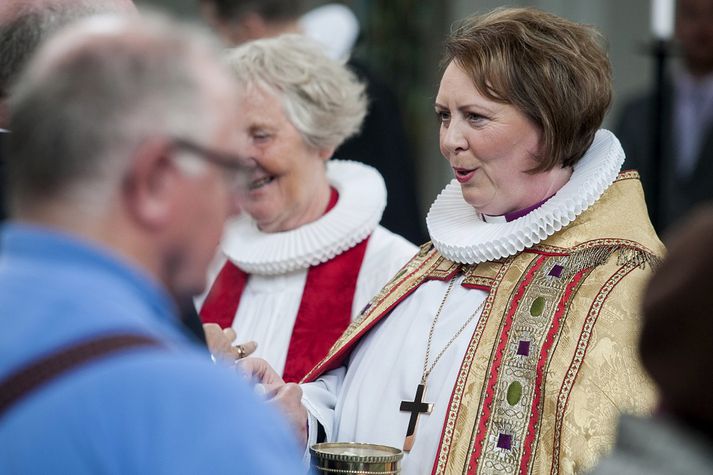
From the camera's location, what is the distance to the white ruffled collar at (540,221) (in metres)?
3.32

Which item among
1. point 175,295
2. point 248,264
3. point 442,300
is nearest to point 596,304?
point 442,300

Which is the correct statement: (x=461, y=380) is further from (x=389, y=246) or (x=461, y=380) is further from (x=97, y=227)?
(x=97, y=227)

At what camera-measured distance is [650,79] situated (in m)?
7.64

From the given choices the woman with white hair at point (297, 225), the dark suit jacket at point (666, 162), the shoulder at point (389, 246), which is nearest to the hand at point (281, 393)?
the woman with white hair at point (297, 225)

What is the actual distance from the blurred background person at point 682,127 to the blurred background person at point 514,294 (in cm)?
227

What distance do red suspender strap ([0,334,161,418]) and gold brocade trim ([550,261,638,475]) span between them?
1.77m

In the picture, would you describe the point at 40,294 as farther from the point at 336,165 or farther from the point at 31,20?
the point at 336,165

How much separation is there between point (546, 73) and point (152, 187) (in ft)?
6.40

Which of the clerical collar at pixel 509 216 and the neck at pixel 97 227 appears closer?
the neck at pixel 97 227

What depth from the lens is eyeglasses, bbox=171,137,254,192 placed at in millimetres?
1572

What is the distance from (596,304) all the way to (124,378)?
1.91m

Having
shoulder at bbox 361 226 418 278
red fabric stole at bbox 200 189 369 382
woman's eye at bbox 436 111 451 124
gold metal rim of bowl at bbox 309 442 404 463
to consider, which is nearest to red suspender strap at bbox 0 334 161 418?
gold metal rim of bowl at bbox 309 442 404 463

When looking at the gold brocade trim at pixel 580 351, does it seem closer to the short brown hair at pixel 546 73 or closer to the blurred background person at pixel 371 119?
the short brown hair at pixel 546 73

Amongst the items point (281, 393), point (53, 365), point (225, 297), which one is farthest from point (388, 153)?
point (53, 365)
